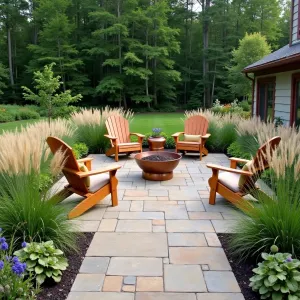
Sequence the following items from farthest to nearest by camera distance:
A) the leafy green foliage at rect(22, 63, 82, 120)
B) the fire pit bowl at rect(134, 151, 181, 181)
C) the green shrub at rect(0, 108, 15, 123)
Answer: the green shrub at rect(0, 108, 15, 123) < the leafy green foliage at rect(22, 63, 82, 120) < the fire pit bowl at rect(134, 151, 181, 181)

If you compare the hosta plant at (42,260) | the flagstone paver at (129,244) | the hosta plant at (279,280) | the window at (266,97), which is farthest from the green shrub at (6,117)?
the hosta plant at (279,280)

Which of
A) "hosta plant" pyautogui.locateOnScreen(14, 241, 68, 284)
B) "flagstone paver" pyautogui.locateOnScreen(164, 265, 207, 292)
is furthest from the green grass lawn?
"hosta plant" pyautogui.locateOnScreen(14, 241, 68, 284)

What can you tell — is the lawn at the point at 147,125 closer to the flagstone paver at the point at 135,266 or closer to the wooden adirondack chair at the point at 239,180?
the wooden adirondack chair at the point at 239,180

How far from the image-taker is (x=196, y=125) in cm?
750

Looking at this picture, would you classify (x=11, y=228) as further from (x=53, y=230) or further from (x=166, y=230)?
(x=166, y=230)

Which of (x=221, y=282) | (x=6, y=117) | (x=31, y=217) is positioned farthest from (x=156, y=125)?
(x=221, y=282)

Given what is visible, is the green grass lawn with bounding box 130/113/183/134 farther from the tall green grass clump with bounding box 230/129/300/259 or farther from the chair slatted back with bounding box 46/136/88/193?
the tall green grass clump with bounding box 230/129/300/259

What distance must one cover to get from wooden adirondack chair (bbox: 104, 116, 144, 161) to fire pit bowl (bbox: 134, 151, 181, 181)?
143 centimetres

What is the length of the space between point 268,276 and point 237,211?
5.68ft

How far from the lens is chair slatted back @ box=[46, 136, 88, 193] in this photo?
3.49 meters

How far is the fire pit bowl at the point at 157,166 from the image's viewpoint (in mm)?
5055

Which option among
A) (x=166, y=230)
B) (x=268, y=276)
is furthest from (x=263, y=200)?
(x=166, y=230)

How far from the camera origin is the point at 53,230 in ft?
8.70

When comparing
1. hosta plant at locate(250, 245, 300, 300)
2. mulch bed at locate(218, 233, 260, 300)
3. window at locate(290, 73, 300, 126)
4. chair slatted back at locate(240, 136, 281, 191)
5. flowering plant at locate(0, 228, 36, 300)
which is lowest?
mulch bed at locate(218, 233, 260, 300)
